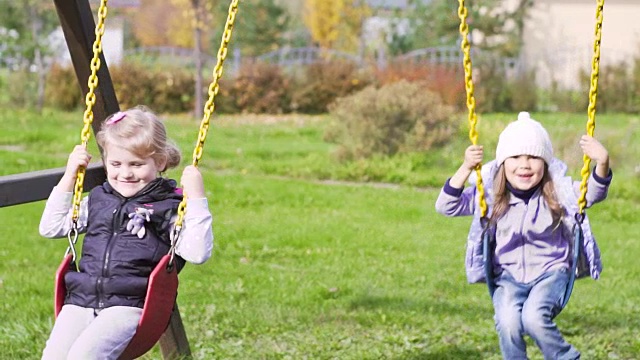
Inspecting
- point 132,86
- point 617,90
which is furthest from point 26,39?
point 617,90

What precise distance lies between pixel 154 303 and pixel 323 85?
16.2 metres

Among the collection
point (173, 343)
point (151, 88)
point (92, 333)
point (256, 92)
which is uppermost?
point (92, 333)

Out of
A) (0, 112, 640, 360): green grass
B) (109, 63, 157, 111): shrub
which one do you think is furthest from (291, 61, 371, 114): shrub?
(0, 112, 640, 360): green grass

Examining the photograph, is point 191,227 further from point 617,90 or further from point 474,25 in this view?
point 474,25

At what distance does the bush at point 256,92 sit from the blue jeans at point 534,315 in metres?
15.4

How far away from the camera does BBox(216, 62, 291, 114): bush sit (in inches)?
760

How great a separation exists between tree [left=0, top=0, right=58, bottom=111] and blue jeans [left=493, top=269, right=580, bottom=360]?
50.9ft

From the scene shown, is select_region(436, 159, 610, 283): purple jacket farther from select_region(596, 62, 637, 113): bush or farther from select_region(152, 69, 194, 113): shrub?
select_region(596, 62, 637, 113): bush

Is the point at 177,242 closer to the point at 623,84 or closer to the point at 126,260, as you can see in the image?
the point at 126,260

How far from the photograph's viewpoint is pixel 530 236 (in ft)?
13.3

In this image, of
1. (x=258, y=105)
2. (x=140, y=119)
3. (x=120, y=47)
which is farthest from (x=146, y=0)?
(x=140, y=119)

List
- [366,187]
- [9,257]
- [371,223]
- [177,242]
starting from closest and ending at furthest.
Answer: [177,242] → [9,257] → [371,223] → [366,187]

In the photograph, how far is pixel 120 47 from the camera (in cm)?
3609

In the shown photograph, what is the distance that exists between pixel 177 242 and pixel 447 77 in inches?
611
